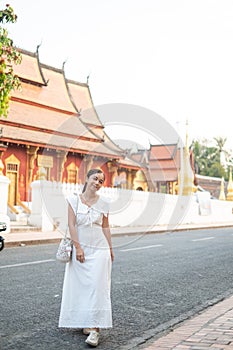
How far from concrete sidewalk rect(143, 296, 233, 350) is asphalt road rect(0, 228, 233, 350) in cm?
26

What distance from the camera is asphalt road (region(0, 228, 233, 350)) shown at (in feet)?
17.5

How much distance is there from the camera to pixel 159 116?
467 inches

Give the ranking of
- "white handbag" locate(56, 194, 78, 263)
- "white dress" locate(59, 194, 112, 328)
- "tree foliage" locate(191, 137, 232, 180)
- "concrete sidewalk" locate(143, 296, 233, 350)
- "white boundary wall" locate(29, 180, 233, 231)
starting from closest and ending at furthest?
"concrete sidewalk" locate(143, 296, 233, 350) < "white dress" locate(59, 194, 112, 328) < "white handbag" locate(56, 194, 78, 263) < "white boundary wall" locate(29, 180, 233, 231) < "tree foliage" locate(191, 137, 232, 180)

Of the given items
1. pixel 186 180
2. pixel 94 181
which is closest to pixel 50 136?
pixel 186 180

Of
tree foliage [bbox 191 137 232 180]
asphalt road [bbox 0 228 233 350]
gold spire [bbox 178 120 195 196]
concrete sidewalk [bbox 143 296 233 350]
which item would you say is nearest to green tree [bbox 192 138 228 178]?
tree foliage [bbox 191 137 232 180]

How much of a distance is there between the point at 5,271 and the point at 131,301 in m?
3.33

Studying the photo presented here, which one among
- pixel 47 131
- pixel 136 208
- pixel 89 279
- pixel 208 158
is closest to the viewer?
pixel 89 279

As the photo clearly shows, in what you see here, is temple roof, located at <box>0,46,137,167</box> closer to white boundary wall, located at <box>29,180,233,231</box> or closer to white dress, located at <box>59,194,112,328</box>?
white boundary wall, located at <box>29,180,233,231</box>

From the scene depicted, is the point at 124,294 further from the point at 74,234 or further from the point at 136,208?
the point at 136,208

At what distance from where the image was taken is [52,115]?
32.8 metres

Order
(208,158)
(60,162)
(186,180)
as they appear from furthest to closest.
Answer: (208,158) → (186,180) → (60,162)

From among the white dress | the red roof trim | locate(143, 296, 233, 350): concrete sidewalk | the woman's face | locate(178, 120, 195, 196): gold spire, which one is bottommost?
locate(143, 296, 233, 350): concrete sidewalk

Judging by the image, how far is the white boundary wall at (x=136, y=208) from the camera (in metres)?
21.9

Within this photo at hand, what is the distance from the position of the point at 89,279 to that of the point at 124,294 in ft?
9.65
